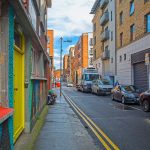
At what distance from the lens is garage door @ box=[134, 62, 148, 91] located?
32.2 metres

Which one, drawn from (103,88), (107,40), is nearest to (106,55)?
(107,40)

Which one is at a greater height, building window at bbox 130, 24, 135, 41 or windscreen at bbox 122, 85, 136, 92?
building window at bbox 130, 24, 135, 41

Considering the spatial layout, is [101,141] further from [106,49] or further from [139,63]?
[106,49]

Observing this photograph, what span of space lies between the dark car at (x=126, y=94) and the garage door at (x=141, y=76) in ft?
14.5

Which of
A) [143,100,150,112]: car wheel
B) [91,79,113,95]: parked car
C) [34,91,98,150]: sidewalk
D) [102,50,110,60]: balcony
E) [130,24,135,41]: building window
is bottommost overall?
[34,91,98,150]: sidewalk

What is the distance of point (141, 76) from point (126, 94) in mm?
8495

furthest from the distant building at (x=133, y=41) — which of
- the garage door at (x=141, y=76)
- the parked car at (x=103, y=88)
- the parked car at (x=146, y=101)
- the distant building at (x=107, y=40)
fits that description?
the parked car at (x=146, y=101)

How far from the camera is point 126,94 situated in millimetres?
25797

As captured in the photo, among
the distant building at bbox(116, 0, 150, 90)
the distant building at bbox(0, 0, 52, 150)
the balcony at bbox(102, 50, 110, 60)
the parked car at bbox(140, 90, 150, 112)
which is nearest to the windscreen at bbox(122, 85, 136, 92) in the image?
the distant building at bbox(116, 0, 150, 90)

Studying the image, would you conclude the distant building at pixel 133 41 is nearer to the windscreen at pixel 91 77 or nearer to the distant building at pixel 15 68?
the windscreen at pixel 91 77

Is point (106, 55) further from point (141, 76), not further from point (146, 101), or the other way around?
point (146, 101)

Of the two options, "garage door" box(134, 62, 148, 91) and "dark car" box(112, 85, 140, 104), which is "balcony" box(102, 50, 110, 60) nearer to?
"garage door" box(134, 62, 148, 91)

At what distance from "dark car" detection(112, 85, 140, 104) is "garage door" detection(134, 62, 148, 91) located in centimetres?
442

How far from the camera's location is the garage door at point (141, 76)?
3219 cm
